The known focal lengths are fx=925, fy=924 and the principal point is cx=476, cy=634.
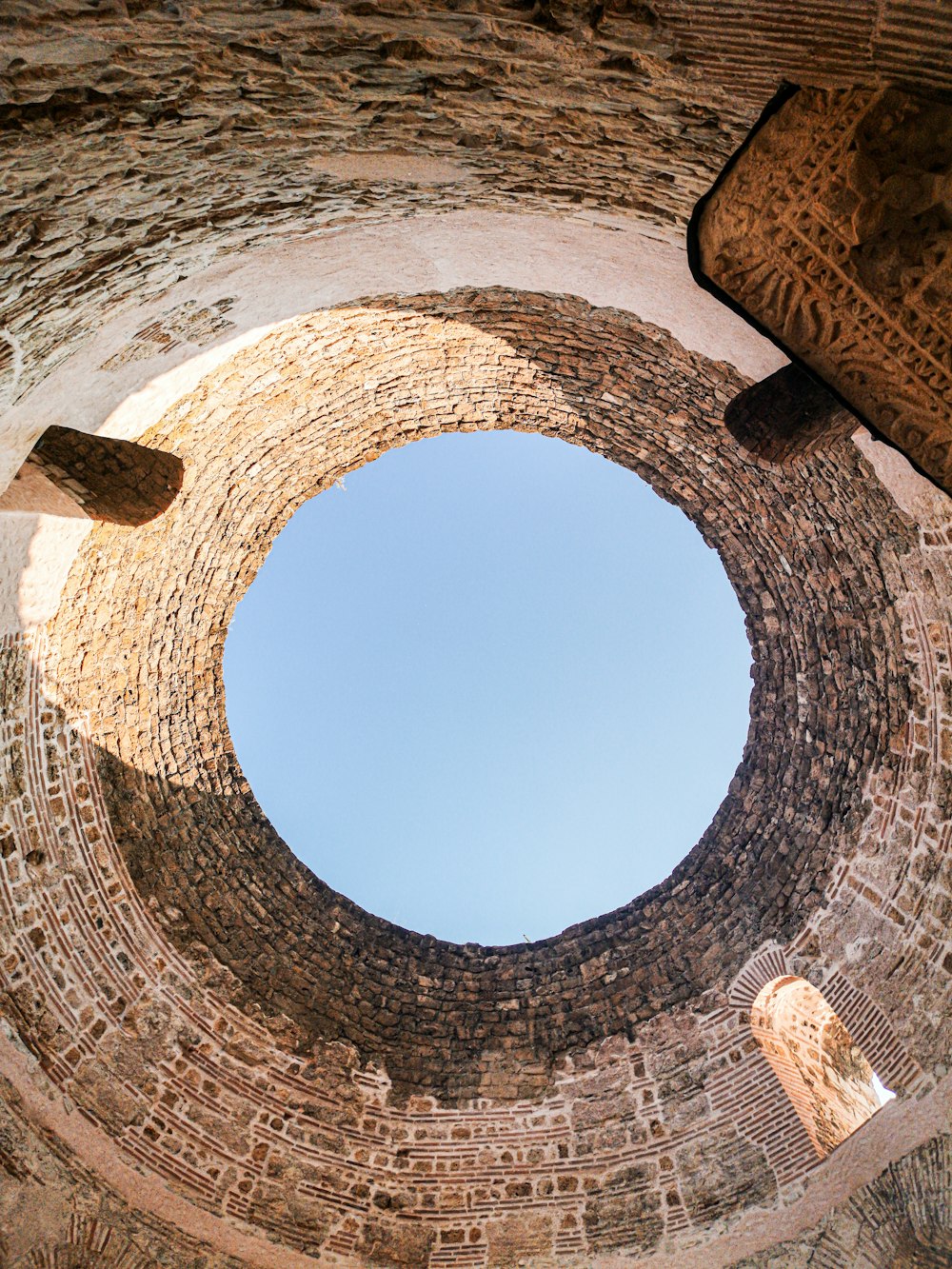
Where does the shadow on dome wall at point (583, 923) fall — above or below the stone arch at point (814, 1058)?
above

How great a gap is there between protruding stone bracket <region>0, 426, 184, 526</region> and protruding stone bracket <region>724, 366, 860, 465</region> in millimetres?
3323

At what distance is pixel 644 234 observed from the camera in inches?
143

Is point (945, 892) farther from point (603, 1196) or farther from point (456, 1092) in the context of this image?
point (456, 1092)

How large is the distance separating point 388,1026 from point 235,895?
1456 millimetres

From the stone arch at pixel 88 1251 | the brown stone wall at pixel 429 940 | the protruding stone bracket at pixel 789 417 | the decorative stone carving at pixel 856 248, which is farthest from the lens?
the brown stone wall at pixel 429 940

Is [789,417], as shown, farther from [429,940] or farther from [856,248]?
[429,940]

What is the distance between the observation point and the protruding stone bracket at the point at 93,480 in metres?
4.62

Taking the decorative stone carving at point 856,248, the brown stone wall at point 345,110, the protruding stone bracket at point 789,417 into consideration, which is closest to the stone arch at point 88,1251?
the brown stone wall at point 345,110

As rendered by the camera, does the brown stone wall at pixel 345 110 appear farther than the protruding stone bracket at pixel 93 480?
No

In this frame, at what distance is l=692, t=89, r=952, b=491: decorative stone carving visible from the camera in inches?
86.4

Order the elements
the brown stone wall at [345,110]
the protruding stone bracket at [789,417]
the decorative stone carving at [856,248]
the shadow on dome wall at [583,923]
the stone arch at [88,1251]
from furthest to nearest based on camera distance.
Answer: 1. the shadow on dome wall at [583,923]
2. the stone arch at [88,1251]
3. the protruding stone bracket at [789,417]
4. the decorative stone carving at [856,248]
5. the brown stone wall at [345,110]

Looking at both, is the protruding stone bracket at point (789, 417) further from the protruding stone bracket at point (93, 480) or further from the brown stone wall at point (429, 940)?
the protruding stone bracket at point (93, 480)

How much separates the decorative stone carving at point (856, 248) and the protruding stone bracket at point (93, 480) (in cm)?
331

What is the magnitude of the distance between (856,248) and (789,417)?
230 centimetres
